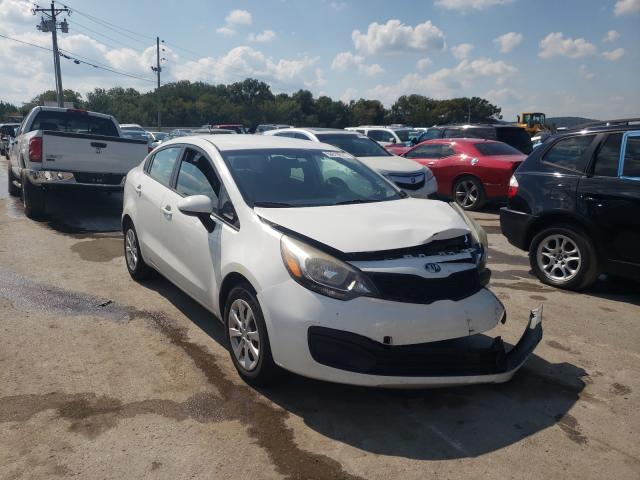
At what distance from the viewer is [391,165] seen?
10328 mm

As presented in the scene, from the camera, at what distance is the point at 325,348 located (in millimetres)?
3295

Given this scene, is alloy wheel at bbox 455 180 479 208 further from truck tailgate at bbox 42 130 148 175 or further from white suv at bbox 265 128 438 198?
truck tailgate at bbox 42 130 148 175

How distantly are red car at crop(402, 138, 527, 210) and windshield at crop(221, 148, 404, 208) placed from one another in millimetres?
6935

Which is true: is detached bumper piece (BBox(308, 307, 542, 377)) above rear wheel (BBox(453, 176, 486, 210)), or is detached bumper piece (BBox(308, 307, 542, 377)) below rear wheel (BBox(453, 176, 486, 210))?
below

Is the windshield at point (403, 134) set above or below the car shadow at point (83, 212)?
above

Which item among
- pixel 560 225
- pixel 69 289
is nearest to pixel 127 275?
pixel 69 289

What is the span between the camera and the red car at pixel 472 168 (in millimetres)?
11383

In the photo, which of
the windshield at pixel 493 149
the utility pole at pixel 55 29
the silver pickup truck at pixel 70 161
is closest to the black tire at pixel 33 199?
the silver pickup truck at pixel 70 161

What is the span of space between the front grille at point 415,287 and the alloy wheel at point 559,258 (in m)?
3.01

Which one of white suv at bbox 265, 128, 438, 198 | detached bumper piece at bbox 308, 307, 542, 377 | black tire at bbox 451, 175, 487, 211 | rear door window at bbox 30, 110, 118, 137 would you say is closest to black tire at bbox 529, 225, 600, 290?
detached bumper piece at bbox 308, 307, 542, 377

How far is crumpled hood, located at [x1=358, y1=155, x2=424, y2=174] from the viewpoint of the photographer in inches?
→ 396

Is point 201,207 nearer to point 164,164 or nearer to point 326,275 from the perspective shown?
point 326,275

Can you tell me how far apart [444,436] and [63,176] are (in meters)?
8.12

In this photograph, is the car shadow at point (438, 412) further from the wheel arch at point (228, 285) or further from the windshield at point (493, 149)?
the windshield at point (493, 149)
